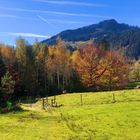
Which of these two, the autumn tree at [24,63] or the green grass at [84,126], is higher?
A: the autumn tree at [24,63]

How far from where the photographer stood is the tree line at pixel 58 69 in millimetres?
115438

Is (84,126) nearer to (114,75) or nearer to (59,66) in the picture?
(114,75)

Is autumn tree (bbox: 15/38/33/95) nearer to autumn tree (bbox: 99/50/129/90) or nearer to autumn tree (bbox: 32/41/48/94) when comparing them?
autumn tree (bbox: 32/41/48/94)

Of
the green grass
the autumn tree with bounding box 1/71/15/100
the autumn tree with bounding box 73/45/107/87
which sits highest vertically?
the autumn tree with bounding box 73/45/107/87

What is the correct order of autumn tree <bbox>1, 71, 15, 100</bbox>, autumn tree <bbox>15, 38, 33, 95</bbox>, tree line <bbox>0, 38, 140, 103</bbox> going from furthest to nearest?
1. autumn tree <bbox>15, 38, 33, 95</bbox>
2. tree line <bbox>0, 38, 140, 103</bbox>
3. autumn tree <bbox>1, 71, 15, 100</bbox>

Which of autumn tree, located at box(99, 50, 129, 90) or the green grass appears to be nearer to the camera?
the green grass

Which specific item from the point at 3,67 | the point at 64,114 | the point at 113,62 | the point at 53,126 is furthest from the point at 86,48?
the point at 53,126

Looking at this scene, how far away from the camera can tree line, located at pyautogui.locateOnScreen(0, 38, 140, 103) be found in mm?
115438

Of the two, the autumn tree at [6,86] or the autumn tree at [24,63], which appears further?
the autumn tree at [24,63]

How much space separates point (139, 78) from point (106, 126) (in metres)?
162

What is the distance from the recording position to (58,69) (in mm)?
132125

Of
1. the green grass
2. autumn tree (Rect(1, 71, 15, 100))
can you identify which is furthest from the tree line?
the green grass

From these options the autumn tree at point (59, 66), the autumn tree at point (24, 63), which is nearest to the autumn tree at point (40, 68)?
the autumn tree at point (59, 66)

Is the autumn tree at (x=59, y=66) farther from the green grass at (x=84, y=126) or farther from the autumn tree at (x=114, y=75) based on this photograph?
the green grass at (x=84, y=126)
